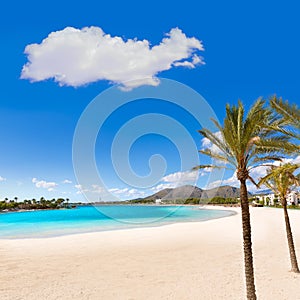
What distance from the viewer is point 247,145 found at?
932 centimetres

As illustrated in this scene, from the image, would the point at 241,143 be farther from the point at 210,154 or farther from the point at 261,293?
the point at 261,293

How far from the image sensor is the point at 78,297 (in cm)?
1059

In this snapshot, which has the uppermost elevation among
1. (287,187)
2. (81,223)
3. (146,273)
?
(287,187)

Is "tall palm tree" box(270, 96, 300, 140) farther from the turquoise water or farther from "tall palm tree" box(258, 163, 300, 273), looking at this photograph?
the turquoise water

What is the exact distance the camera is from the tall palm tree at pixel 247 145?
9.18 metres

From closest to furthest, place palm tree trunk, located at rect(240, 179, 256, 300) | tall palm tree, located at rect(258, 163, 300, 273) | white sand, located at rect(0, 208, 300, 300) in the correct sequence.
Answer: palm tree trunk, located at rect(240, 179, 256, 300), white sand, located at rect(0, 208, 300, 300), tall palm tree, located at rect(258, 163, 300, 273)

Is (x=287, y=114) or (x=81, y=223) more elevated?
(x=287, y=114)

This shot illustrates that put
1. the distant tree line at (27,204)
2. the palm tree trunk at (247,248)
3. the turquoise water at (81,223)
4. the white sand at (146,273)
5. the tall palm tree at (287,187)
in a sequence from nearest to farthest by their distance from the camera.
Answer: the palm tree trunk at (247,248)
the white sand at (146,273)
the tall palm tree at (287,187)
the turquoise water at (81,223)
the distant tree line at (27,204)

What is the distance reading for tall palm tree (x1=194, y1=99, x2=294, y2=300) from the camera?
9.18 metres

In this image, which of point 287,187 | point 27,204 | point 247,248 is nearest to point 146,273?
point 247,248

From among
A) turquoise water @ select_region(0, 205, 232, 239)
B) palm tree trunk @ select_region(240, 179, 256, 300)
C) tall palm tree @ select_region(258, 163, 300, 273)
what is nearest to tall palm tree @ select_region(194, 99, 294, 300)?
palm tree trunk @ select_region(240, 179, 256, 300)

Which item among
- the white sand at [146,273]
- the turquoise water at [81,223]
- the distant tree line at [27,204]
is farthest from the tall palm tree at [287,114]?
the distant tree line at [27,204]

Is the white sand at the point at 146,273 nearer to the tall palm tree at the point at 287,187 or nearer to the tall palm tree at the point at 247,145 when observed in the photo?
the tall palm tree at the point at 287,187

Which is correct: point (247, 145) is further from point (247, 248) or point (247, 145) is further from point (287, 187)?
point (287, 187)
